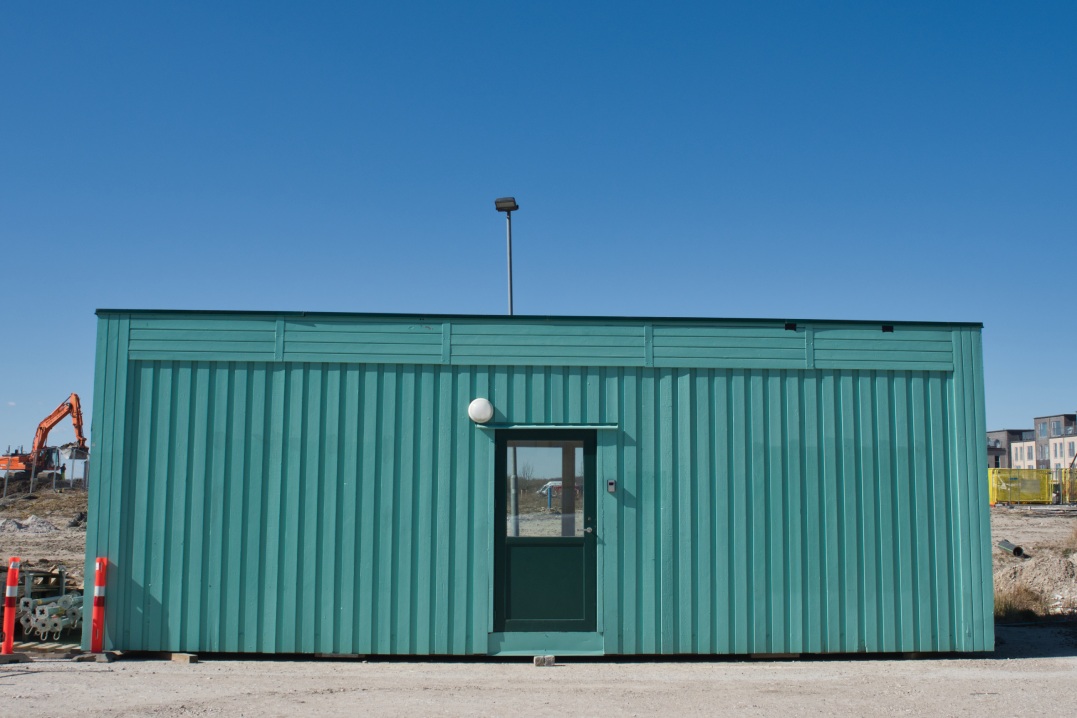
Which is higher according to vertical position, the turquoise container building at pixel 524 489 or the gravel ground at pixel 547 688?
the turquoise container building at pixel 524 489

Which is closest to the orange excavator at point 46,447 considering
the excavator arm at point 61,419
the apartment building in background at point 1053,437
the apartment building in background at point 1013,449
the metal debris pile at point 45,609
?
the excavator arm at point 61,419

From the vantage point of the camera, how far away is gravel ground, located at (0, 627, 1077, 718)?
726cm

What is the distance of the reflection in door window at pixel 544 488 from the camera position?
9.39m

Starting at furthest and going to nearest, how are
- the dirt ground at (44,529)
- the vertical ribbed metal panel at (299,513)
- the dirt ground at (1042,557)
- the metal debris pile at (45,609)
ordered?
1. the dirt ground at (44,529)
2. the dirt ground at (1042,557)
3. the metal debris pile at (45,609)
4. the vertical ribbed metal panel at (299,513)

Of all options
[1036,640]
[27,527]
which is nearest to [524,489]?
[1036,640]

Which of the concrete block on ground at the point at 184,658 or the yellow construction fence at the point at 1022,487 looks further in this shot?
the yellow construction fence at the point at 1022,487

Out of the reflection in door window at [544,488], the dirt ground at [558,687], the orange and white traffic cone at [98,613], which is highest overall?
the reflection in door window at [544,488]

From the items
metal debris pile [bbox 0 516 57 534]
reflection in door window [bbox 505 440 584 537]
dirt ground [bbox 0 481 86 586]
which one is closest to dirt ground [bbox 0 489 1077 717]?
reflection in door window [bbox 505 440 584 537]

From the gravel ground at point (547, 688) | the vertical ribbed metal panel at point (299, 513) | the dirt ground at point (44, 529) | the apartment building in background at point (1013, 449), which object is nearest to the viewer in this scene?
the gravel ground at point (547, 688)

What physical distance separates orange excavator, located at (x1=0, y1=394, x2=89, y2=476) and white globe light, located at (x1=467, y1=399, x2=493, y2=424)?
116 ft

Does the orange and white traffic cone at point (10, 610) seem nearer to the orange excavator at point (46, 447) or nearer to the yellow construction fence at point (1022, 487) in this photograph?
the orange excavator at point (46, 447)

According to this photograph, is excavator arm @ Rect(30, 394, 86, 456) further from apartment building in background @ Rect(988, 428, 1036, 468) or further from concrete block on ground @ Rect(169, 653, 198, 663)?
apartment building in background @ Rect(988, 428, 1036, 468)

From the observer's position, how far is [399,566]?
9.22m

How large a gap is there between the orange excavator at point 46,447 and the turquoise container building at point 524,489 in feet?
111
